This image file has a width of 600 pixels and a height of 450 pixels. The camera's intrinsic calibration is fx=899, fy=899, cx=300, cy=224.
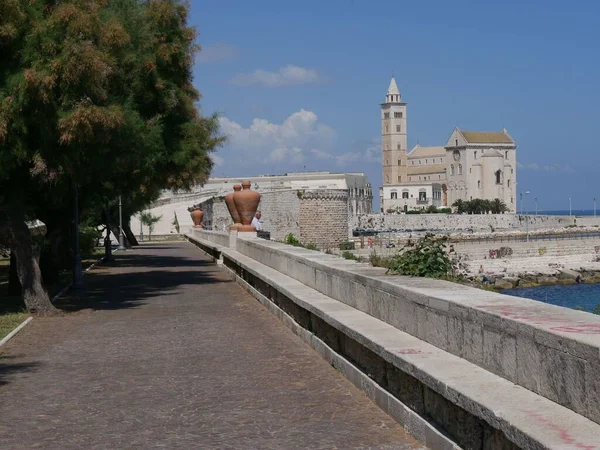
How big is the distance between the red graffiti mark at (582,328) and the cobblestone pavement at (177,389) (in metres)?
1.93

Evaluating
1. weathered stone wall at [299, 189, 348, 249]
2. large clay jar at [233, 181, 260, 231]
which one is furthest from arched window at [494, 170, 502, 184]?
large clay jar at [233, 181, 260, 231]

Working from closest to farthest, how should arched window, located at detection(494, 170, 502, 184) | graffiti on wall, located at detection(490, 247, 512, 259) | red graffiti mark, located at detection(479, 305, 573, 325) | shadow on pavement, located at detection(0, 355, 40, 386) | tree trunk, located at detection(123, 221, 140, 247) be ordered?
red graffiti mark, located at detection(479, 305, 573, 325), shadow on pavement, located at detection(0, 355, 40, 386), tree trunk, located at detection(123, 221, 140, 247), graffiti on wall, located at detection(490, 247, 512, 259), arched window, located at detection(494, 170, 502, 184)

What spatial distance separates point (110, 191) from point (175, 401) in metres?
16.7

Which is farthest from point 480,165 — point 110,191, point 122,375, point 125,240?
point 122,375

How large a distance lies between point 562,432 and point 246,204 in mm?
21696

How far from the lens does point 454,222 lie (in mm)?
155750

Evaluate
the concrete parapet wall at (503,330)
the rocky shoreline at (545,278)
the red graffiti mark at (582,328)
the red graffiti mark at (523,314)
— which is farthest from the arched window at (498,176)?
the red graffiti mark at (582,328)

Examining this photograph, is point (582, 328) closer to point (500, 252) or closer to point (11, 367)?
point (11, 367)

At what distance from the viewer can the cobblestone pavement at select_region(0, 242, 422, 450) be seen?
679 centimetres

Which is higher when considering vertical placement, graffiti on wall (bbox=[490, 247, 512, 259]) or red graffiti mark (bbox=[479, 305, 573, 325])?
red graffiti mark (bbox=[479, 305, 573, 325])

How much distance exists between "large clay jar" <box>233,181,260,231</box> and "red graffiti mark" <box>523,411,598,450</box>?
20.9 metres

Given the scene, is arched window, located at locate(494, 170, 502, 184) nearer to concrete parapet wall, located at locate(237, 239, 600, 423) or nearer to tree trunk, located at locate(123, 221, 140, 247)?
tree trunk, located at locate(123, 221, 140, 247)

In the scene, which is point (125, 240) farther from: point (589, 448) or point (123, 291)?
point (589, 448)

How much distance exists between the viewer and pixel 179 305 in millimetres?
17172
